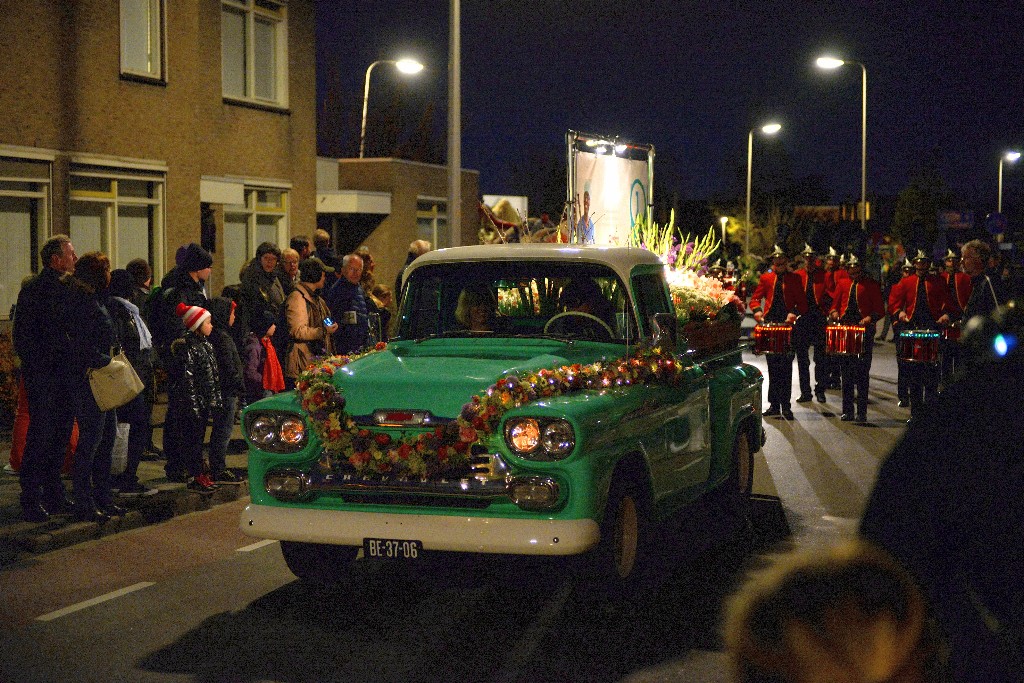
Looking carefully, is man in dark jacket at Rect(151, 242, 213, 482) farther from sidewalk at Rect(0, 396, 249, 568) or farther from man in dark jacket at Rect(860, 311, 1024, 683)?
man in dark jacket at Rect(860, 311, 1024, 683)

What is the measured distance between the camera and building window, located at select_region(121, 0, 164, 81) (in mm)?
18625

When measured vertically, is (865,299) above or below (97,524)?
above

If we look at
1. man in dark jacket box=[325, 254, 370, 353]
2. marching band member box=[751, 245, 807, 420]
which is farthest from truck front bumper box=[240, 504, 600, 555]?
marching band member box=[751, 245, 807, 420]

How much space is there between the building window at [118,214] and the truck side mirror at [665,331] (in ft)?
40.2

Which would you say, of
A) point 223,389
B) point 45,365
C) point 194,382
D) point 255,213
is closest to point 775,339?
point 223,389

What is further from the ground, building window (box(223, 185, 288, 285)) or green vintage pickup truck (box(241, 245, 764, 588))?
building window (box(223, 185, 288, 285))

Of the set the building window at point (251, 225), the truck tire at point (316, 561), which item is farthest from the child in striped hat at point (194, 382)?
the building window at point (251, 225)

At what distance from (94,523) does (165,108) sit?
11645 millimetres

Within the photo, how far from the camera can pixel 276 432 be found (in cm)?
688

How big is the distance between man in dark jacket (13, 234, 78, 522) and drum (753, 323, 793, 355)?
30.9ft

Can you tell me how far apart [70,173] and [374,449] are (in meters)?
12.6

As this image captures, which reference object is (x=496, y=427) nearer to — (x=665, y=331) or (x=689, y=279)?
(x=665, y=331)

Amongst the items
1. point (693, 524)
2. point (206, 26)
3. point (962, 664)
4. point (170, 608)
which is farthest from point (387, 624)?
point (206, 26)

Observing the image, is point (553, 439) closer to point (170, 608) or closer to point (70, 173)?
Answer: point (170, 608)
